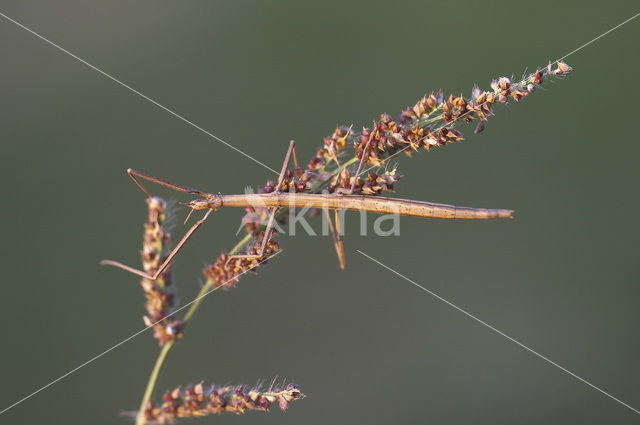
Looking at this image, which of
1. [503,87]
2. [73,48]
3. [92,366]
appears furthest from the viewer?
[73,48]

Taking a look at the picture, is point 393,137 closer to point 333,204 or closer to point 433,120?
point 433,120

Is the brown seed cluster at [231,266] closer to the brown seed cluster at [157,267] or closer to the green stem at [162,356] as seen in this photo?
the green stem at [162,356]

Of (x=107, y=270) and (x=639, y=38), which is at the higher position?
(x=639, y=38)

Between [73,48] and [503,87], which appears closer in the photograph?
[503,87]

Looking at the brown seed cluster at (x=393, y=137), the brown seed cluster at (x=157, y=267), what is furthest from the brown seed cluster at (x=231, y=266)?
the brown seed cluster at (x=157, y=267)

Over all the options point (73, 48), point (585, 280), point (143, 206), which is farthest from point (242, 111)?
point (585, 280)

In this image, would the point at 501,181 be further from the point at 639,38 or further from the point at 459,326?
the point at 639,38

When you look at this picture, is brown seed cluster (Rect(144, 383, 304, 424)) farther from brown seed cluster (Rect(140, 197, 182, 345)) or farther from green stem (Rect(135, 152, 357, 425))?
brown seed cluster (Rect(140, 197, 182, 345))

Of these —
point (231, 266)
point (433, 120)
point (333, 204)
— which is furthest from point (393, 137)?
point (231, 266)

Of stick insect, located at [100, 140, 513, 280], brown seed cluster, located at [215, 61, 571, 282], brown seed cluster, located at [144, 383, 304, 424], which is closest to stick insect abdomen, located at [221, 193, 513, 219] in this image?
stick insect, located at [100, 140, 513, 280]
